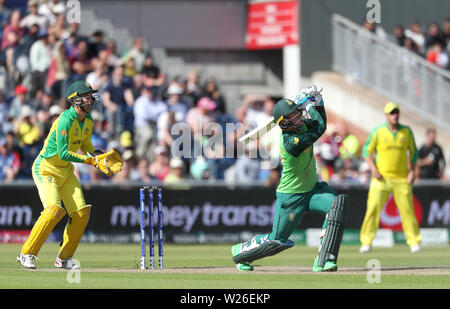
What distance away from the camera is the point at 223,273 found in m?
12.9

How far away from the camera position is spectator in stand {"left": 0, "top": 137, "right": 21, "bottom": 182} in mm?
21578

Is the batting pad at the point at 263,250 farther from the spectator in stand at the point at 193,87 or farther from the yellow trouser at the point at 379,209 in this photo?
the spectator in stand at the point at 193,87

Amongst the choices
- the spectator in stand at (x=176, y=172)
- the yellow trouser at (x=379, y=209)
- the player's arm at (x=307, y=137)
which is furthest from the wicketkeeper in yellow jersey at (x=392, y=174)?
the player's arm at (x=307, y=137)

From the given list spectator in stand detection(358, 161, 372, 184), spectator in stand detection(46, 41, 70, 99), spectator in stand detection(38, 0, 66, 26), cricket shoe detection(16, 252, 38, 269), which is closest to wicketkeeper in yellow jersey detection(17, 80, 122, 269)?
cricket shoe detection(16, 252, 38, 269)

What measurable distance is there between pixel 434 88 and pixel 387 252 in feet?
26.9

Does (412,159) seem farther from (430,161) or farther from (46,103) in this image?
(46,103)

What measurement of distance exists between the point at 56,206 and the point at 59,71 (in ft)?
37.5

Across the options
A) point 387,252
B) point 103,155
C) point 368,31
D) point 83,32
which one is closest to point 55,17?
point 83,32

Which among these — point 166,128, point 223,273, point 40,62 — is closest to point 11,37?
point 40,62

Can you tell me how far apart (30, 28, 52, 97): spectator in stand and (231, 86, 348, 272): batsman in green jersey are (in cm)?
1257

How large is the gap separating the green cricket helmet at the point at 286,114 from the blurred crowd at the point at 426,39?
1469 cm

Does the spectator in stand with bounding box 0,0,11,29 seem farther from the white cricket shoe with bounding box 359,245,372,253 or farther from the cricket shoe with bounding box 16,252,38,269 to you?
the cricket shoe with bounding box 16,252,38,269

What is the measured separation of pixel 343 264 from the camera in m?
14.6

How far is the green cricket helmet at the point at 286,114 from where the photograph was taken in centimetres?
1248
